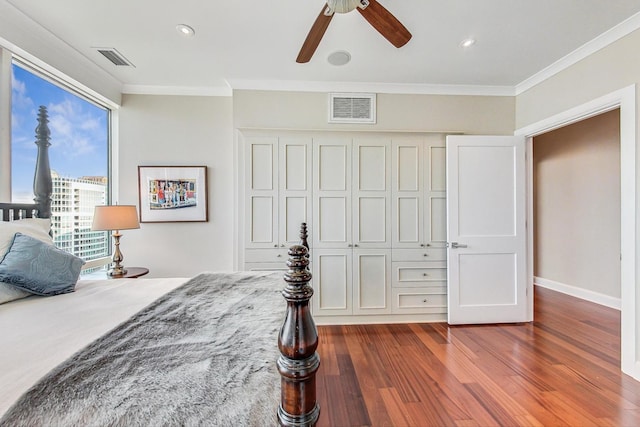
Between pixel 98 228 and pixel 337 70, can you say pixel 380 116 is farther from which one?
pixel 98 228

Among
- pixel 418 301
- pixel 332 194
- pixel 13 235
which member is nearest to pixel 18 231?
pixel 13 235

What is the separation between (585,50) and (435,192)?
171 centimetres

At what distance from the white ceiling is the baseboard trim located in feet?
9.75

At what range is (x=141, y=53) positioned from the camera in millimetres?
2461

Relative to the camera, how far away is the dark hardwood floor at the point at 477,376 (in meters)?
1.66

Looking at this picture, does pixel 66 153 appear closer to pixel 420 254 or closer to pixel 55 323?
pixel 55 323

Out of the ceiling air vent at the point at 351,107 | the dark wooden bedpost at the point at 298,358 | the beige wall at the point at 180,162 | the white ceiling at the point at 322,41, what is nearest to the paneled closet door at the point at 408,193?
the ceiling air vent at the point at 351,107

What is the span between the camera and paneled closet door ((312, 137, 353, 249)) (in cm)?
300

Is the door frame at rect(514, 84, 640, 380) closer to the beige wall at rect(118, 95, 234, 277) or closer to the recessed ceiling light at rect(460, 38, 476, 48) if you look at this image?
the recessed ceiling light at rect(460, 38, 476, 48)

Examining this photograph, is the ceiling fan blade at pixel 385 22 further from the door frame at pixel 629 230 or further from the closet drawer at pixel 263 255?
the closet drawer at pixel 263 255

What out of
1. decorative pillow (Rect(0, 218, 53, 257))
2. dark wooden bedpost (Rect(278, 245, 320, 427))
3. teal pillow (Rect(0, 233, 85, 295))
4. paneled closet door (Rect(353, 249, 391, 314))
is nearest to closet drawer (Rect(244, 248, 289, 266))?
paneled closet door (Rect(353, 249, 391, 314))

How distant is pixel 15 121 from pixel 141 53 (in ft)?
3.72

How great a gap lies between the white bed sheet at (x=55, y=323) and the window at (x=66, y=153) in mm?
1238

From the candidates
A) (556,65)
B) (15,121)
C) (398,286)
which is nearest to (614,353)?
(398,286)
